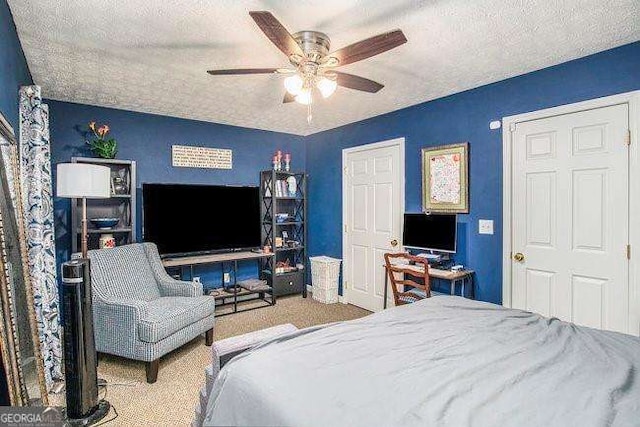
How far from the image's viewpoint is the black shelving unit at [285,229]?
4.71 m

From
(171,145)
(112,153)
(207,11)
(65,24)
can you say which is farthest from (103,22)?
(171,145)

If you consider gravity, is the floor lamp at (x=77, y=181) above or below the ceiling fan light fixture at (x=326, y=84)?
below

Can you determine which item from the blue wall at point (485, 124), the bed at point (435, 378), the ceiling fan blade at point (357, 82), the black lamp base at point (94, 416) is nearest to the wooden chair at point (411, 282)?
the blue wall at point (485, 124)

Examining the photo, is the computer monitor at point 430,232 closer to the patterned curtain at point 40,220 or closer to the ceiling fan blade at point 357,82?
the ceiling fan blade at point 357,82

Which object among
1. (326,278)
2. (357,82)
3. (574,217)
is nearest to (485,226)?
(574,217)

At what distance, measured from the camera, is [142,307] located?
2672 mm

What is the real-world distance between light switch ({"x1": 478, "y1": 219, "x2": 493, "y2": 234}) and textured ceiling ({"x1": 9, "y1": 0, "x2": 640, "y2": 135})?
1.29 m

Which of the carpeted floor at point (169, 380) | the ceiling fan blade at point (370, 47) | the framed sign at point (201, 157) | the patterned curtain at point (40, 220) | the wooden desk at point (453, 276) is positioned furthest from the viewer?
the framed sign at point (201, 157)

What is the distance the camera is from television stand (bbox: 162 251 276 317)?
3.95m

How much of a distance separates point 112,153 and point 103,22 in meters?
1.87

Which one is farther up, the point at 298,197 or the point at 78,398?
the point at 298,197

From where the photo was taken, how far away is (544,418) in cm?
99

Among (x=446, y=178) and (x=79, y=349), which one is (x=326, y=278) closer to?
(x=446, y=178)

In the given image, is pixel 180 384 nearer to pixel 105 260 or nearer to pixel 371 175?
pixel 105 260
